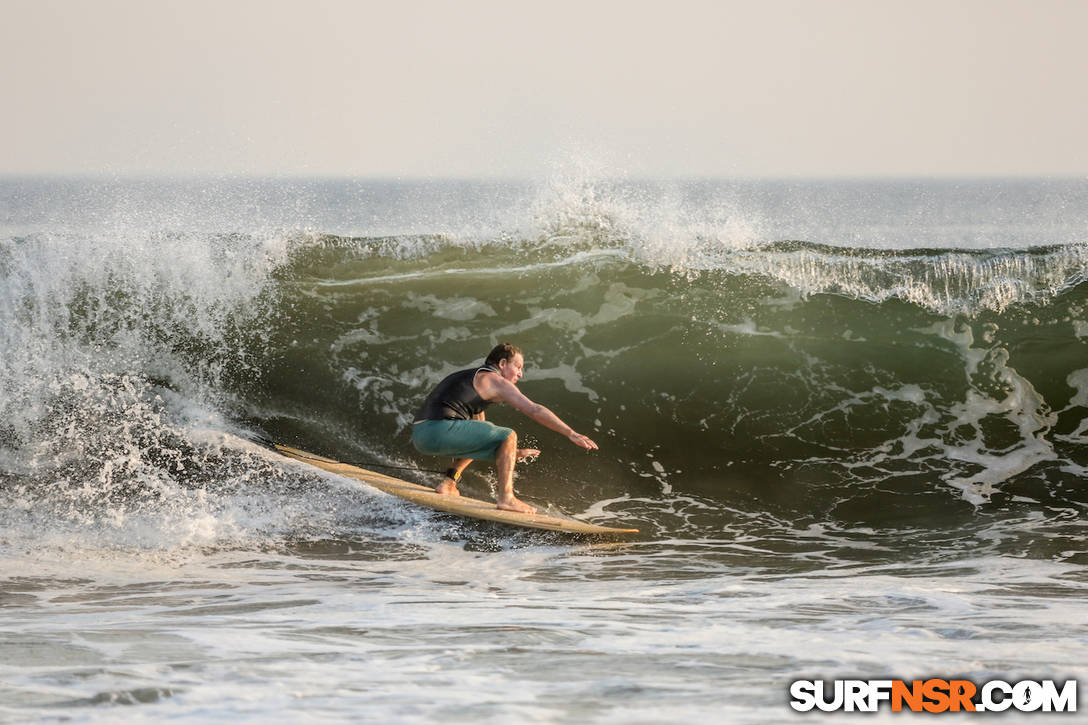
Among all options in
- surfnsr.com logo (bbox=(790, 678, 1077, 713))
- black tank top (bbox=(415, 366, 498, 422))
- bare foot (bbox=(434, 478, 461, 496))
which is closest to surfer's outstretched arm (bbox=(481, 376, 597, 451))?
black tank top (bbox=(415, 366, 498, 422))

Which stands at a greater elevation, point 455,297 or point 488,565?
point 455,297

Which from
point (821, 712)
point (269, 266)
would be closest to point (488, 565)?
point (821, 712)

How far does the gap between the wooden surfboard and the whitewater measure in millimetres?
112

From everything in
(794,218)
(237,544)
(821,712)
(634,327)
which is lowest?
(237,544)

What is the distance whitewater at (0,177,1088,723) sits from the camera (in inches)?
157

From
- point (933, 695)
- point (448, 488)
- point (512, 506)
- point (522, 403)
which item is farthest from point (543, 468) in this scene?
point (933, 695)

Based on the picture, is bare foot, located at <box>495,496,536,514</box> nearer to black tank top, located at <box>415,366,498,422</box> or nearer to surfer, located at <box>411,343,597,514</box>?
surfer, located at <box>411,343,597,514</box>

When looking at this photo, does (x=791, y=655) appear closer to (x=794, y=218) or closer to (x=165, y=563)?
(x=165, y=563)

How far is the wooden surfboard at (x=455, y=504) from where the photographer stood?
705 centimetres

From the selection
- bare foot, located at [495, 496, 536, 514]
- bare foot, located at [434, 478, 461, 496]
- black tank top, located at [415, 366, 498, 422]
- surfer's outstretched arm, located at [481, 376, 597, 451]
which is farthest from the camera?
bare foot, located at [434, 478, 461, 496]

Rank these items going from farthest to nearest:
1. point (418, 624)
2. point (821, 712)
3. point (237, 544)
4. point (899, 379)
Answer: point (899, 379)
point (237, 544)
point (418, 624)
point (821, 712)

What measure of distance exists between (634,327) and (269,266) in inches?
155

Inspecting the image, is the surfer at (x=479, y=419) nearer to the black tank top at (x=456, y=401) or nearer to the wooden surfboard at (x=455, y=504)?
the black tank top at (x=456, y=401)

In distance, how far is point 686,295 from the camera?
10.7 meters
